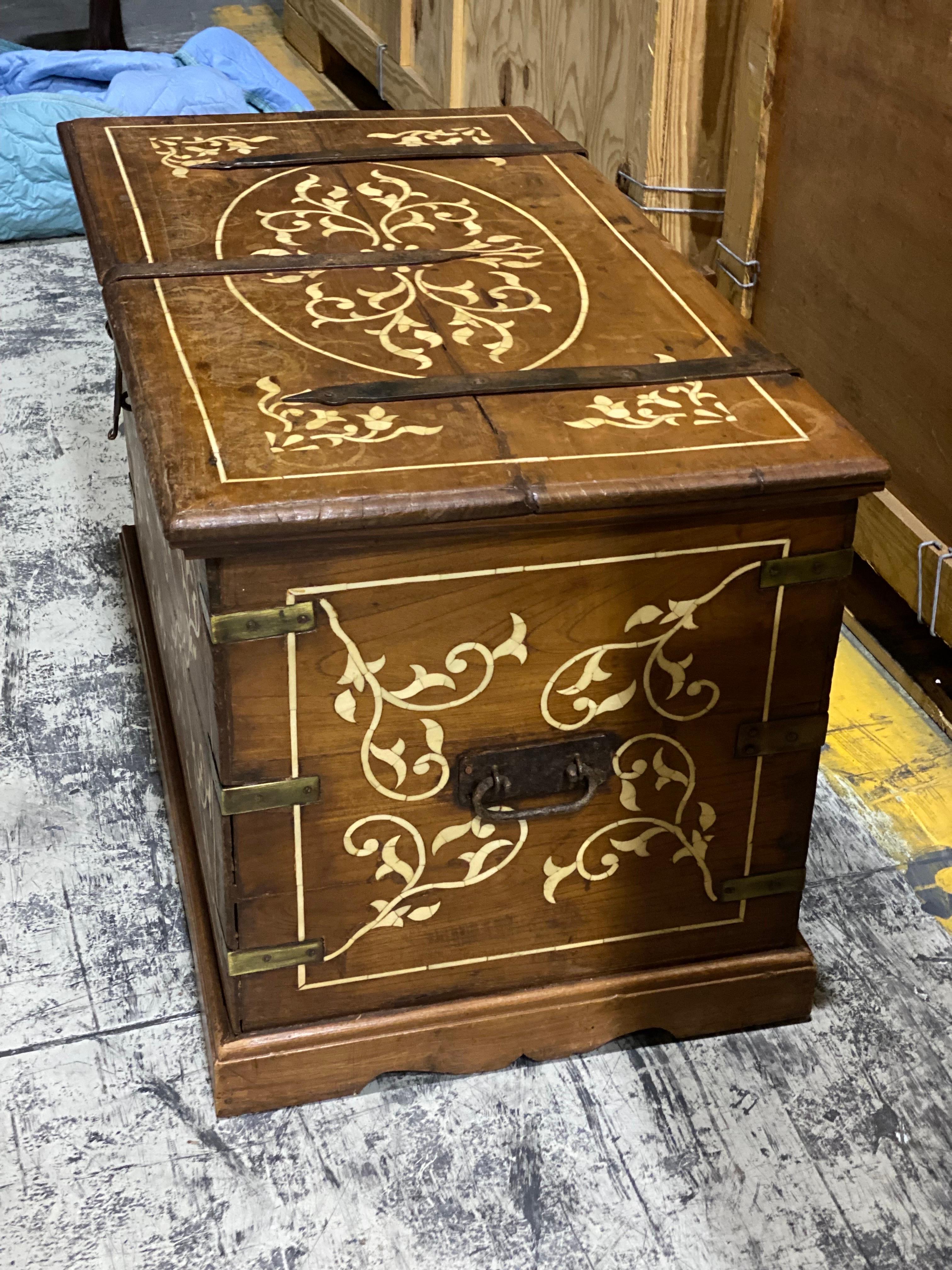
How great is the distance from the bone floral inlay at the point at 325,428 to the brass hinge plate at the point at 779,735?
46 centimetres

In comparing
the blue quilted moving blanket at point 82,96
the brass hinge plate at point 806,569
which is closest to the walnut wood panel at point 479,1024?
the brass hinge plate at point 806,569

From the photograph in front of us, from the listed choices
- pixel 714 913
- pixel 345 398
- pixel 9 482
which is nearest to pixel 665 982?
pixel 714 913

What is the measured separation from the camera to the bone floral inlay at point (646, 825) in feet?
4.98

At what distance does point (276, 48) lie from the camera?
17.9ft

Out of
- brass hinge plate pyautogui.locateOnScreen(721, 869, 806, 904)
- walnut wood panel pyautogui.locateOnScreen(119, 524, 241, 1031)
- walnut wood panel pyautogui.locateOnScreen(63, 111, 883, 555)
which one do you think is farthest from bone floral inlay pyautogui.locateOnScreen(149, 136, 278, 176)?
brass hinge plate pyautogui.locateOnScreen(721, 869, 806, 904)

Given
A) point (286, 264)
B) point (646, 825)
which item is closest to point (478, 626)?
point (646, 825)

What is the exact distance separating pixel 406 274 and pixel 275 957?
803mm

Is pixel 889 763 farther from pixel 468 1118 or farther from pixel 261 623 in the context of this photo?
pixel 261 623

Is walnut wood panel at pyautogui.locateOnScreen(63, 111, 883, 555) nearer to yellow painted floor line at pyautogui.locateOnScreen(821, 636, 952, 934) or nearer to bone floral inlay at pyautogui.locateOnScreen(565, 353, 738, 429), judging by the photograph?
bone floral inlay at pyautogui.locateOnScreen(565, 353, 738, 429)

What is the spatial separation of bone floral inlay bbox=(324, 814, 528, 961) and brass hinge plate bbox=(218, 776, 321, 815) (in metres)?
0.07

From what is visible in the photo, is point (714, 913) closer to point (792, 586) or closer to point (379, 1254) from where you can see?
point (792, 586)

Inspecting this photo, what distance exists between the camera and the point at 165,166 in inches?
79.4

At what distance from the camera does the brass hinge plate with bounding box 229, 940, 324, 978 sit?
150cm

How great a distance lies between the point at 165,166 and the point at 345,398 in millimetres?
771
